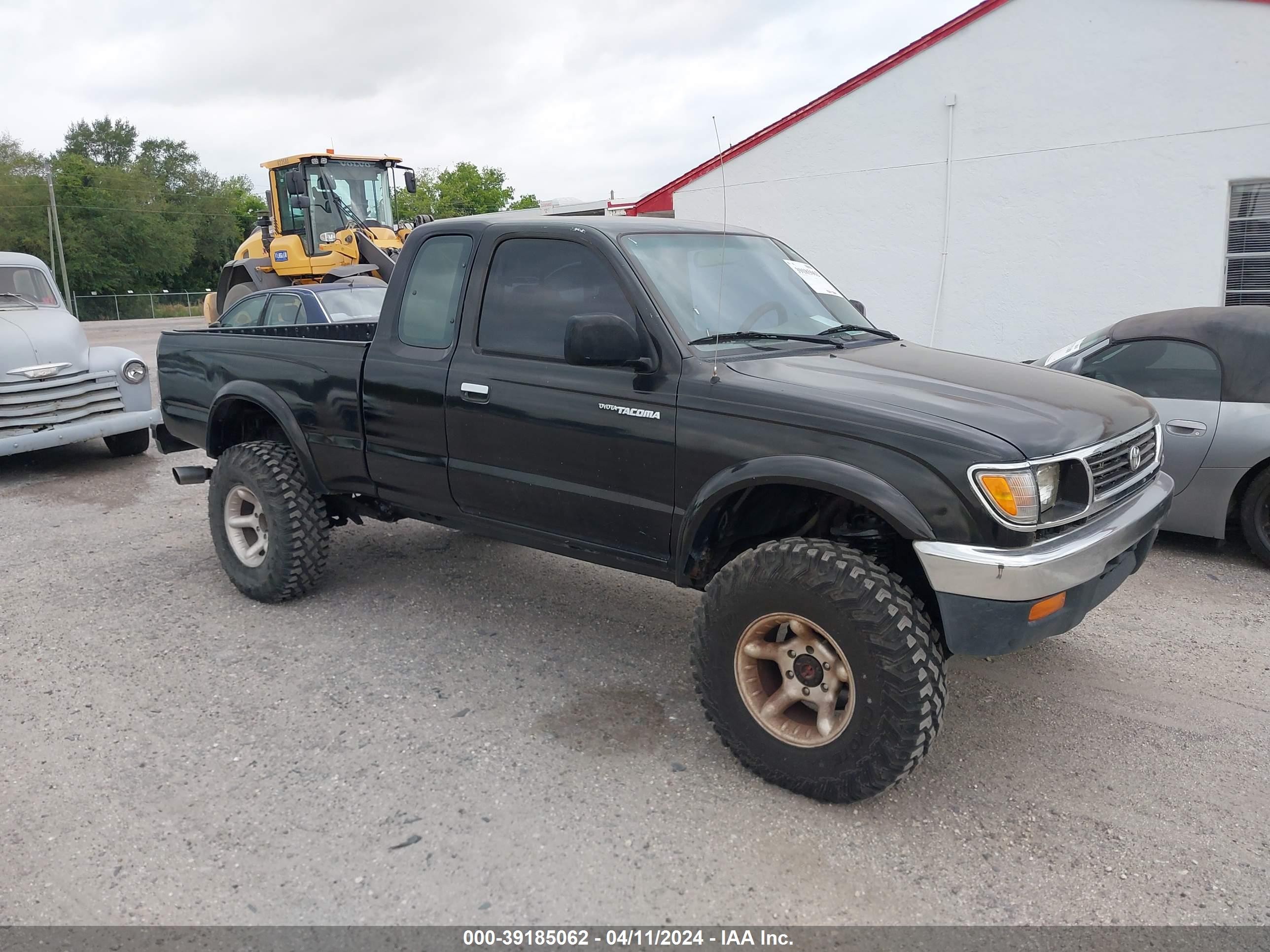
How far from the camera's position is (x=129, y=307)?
50.4 meters

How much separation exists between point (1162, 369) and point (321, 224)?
14.2 m

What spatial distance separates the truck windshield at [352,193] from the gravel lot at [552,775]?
1246 cm

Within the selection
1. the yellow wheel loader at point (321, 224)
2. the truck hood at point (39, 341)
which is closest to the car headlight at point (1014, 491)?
the truck hood at point (39, 341)

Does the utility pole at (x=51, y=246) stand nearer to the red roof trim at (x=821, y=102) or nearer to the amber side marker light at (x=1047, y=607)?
the red roof trim at (x=821, y=102)

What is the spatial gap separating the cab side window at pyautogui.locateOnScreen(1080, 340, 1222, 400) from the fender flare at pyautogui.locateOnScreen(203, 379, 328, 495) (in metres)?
4.50

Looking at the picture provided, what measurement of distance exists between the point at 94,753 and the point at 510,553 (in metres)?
2.81

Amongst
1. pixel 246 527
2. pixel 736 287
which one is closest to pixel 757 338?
pixel 736 287

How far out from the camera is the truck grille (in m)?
3.30

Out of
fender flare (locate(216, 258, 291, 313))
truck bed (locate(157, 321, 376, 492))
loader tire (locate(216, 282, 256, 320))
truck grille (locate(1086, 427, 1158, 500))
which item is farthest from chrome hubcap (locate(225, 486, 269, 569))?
loader tire (locate(216, 282, 256, 320))

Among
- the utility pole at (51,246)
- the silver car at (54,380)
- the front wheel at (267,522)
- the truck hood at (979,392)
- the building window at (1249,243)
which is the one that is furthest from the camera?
the utility pole at (51,246)

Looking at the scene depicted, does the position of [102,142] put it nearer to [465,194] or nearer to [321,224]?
[465,194]

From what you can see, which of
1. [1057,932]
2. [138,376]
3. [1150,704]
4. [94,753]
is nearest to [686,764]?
[1057,932]

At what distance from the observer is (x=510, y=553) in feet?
20.2

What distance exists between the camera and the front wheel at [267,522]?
502 centimetres
